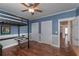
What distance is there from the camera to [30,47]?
1.25m

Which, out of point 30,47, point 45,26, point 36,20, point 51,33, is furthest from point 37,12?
point 30,47

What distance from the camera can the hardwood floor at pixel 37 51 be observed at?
1.07 metres

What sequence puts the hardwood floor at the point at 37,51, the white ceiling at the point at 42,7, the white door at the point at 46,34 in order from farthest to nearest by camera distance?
1. the white door at the point at 46,34
2. the hardwood floor at the point at 37,51
3. the white ceiling at the point at 42,7

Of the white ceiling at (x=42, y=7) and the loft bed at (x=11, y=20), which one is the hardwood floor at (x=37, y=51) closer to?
the loft bed at (x=11, y=20)

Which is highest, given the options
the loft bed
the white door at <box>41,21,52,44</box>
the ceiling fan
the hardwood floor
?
the ceiling fan

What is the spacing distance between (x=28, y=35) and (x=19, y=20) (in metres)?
0.26

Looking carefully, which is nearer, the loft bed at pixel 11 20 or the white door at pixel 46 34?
the loft bed at pixel 11 20

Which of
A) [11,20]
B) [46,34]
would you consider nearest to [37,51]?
[46,34]

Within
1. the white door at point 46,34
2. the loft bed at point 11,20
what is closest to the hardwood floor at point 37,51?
the white door at point 46,34

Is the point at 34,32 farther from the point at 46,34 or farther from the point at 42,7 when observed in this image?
the point at 42,7

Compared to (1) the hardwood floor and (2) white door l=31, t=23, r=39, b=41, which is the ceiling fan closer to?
(2) white door l=31, t=23, r=39, b=41

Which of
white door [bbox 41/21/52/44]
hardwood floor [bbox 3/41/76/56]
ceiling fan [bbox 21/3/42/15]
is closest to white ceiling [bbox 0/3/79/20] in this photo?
ceiling fan [bbox 21/3/42/15]

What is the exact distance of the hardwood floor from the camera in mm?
1071

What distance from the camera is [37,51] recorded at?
3.81 feet
